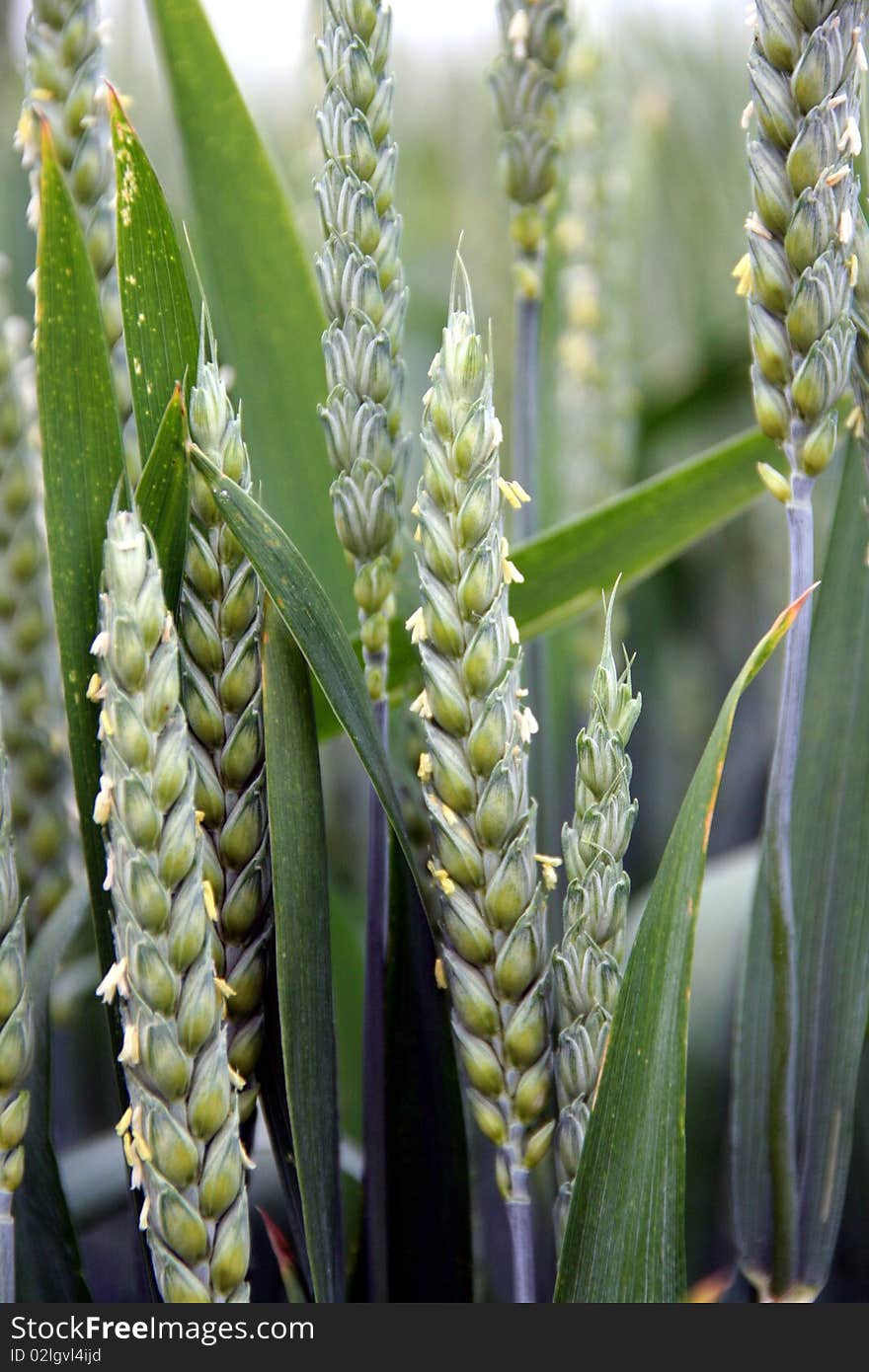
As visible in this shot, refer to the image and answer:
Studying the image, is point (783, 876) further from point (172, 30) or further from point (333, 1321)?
point (172, 30)

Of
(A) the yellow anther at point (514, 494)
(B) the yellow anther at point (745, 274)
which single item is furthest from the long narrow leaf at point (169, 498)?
(B) the yellow anther at point (745, 274)

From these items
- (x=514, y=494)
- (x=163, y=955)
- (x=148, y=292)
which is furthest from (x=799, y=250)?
(x=163, y=955)

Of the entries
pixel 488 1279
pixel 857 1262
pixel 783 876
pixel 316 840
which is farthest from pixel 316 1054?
pixel 857 1262

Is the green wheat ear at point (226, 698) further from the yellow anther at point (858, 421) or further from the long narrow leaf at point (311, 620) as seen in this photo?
the yellow anther at point (858, 421)

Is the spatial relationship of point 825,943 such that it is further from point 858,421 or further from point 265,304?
point 265,304

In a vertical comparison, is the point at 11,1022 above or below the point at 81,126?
below

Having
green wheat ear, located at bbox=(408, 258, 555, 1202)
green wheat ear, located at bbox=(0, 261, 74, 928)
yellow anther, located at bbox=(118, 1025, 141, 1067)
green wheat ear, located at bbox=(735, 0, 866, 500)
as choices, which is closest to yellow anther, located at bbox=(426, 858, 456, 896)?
green wheat ear, located at bbox=(408, 258, 555, 1202)

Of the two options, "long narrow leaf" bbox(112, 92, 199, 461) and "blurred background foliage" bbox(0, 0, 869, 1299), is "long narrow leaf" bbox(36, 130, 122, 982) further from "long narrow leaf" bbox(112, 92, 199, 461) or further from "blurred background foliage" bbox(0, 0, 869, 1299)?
"blurred background foliage" bbox(0, 0, 869, 1299)
